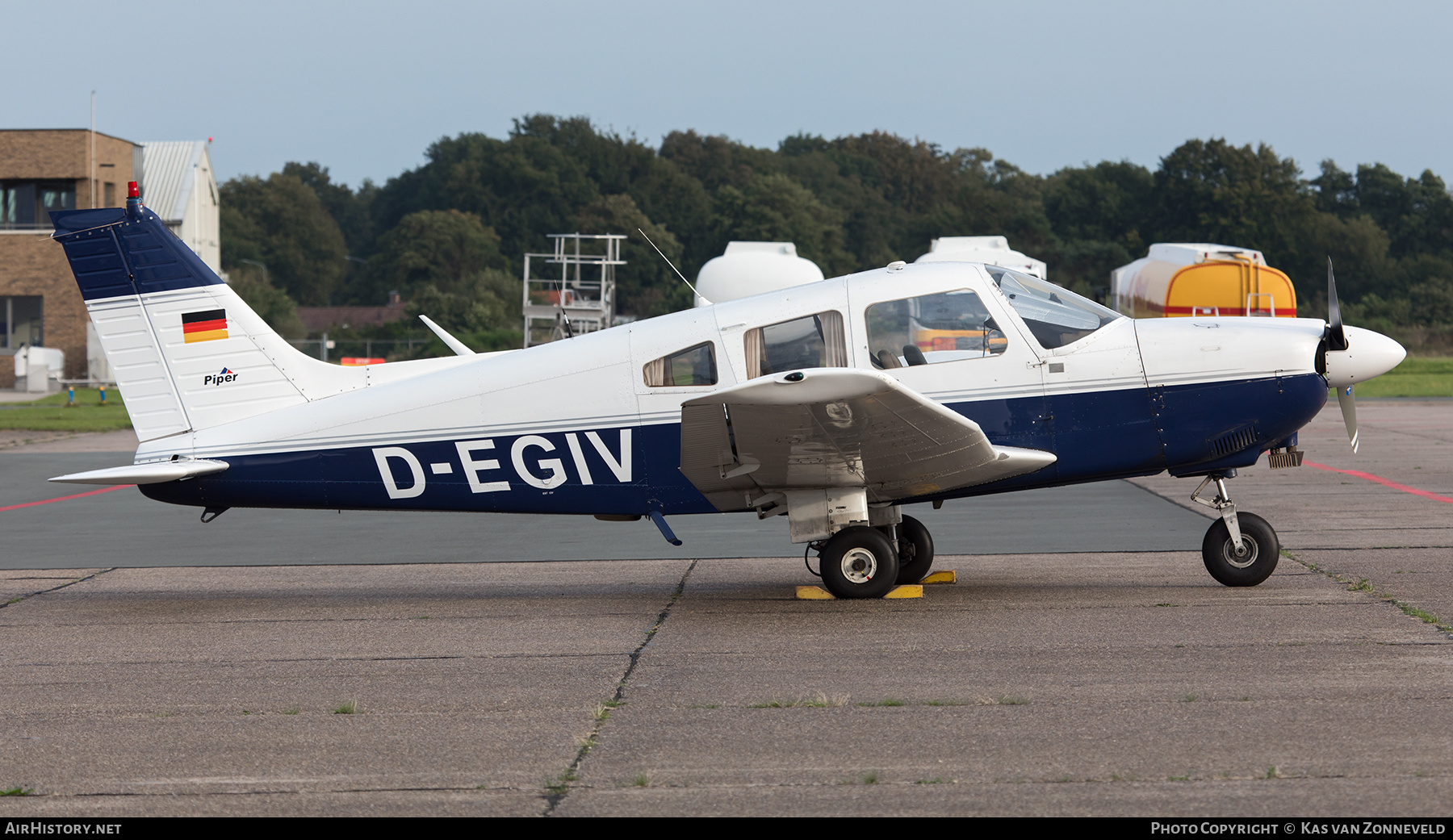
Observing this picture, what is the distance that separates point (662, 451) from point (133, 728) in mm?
3760

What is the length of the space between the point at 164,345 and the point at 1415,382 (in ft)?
119

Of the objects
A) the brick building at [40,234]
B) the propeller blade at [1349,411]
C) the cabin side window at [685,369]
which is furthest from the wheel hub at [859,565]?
the brick building at [40,234]

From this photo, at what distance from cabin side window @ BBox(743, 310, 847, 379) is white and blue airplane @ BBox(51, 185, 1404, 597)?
0.5 inches

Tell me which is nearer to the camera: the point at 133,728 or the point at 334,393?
the point at 133,728

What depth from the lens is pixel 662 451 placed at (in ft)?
28.2

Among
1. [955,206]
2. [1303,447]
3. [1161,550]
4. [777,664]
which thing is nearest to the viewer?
[777,664]

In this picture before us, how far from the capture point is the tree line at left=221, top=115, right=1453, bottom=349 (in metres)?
74.7

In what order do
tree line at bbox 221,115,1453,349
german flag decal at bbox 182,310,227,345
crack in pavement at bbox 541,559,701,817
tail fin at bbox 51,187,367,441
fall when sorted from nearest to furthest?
crack in pavement at bbox 541,559,701,817 → tail fin at bbox 51,187,367,441 → german flag decal at bbox 182,310,227,345 → tree line at bbox 221,115,1453,349

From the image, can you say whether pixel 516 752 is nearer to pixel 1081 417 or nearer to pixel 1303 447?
pixel 1081 417

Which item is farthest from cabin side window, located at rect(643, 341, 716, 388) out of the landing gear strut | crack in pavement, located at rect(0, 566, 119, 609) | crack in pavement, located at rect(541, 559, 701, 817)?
crack in pavement, located at rect(0, 566, 119, 609)

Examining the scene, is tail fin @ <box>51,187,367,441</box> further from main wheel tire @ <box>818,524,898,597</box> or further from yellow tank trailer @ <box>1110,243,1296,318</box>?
yellow tank trailer @ <box>1110,243,1296,318</box>

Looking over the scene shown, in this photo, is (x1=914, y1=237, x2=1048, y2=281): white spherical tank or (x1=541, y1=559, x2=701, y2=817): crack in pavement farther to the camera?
(x1=914, y1=237, x2=1048, y2=281): white spherical tank

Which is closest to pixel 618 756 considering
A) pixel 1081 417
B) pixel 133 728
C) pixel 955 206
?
pixel 133 728

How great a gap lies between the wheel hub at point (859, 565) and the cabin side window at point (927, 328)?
1222 mm
